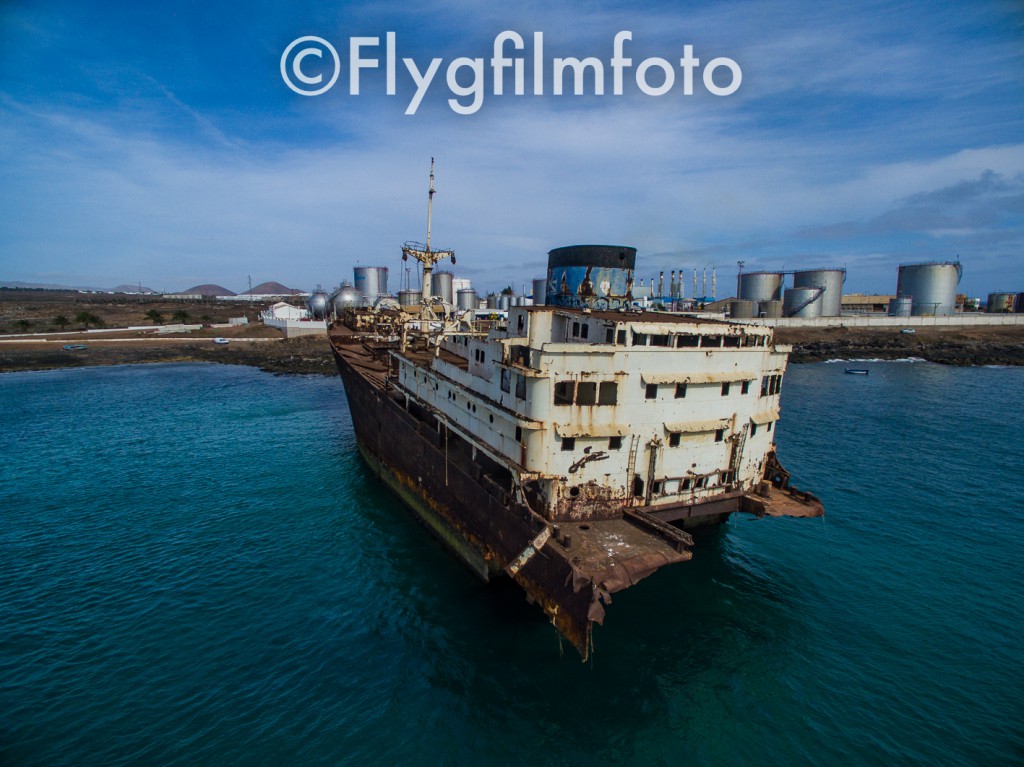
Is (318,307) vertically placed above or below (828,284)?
below

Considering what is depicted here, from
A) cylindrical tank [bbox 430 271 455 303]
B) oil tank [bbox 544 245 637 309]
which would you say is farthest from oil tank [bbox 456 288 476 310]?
oil tank [bbox 544 245 637 309]

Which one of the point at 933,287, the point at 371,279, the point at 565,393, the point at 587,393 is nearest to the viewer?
the point at 565,393

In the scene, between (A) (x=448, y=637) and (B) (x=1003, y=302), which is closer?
(A) (x=448, y=637)

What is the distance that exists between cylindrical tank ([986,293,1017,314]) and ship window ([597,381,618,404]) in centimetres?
16980

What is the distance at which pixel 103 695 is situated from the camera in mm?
14445

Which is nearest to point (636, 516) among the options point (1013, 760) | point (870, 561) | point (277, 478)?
point (1013, 760)

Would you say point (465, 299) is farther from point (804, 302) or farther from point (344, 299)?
point (804, 302)

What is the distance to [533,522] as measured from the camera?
15.7m


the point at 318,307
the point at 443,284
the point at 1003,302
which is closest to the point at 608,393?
the point at 443,284

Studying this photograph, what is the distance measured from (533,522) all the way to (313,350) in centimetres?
7855

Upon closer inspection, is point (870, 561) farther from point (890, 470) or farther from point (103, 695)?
point (103, 695)

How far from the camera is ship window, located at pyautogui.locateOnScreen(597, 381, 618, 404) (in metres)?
17.0

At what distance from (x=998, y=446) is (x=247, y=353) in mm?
95912

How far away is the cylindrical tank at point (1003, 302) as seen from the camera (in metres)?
130
